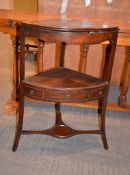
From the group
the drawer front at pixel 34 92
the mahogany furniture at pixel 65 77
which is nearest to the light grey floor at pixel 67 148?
the mahogany furniture at pixel 65 77

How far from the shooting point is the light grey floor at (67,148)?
152 cm

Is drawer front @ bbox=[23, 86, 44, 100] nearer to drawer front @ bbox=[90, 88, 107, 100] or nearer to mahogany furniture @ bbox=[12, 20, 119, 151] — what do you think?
mahogany furniture @ bbox=[12, 20, 119, 151]

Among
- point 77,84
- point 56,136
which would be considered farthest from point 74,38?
point 56,136

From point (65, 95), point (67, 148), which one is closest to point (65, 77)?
point (65, 95)

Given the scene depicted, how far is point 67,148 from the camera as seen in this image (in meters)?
1.71

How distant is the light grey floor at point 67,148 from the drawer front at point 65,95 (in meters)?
0.41

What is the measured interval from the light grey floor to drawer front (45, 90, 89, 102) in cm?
41

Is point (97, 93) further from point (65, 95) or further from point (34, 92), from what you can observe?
point (34, 92)

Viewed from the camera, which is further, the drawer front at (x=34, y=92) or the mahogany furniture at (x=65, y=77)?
the drawer front at (x=34, y=92)

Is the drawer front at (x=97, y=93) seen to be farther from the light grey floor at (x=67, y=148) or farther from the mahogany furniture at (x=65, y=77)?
the light grey floor at (x=67, y=148)

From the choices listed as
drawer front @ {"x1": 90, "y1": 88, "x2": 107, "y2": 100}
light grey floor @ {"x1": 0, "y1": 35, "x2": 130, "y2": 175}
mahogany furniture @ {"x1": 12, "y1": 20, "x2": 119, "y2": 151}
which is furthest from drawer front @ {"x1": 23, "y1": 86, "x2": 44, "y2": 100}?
light grey floor @ {"x1": 0, "y1": 35, "x2": 130, "y2": 175}

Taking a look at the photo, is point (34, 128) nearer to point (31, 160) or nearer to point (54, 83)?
point (31, 160)

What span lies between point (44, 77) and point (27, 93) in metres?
0.16

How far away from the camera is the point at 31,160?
1.57 metres
